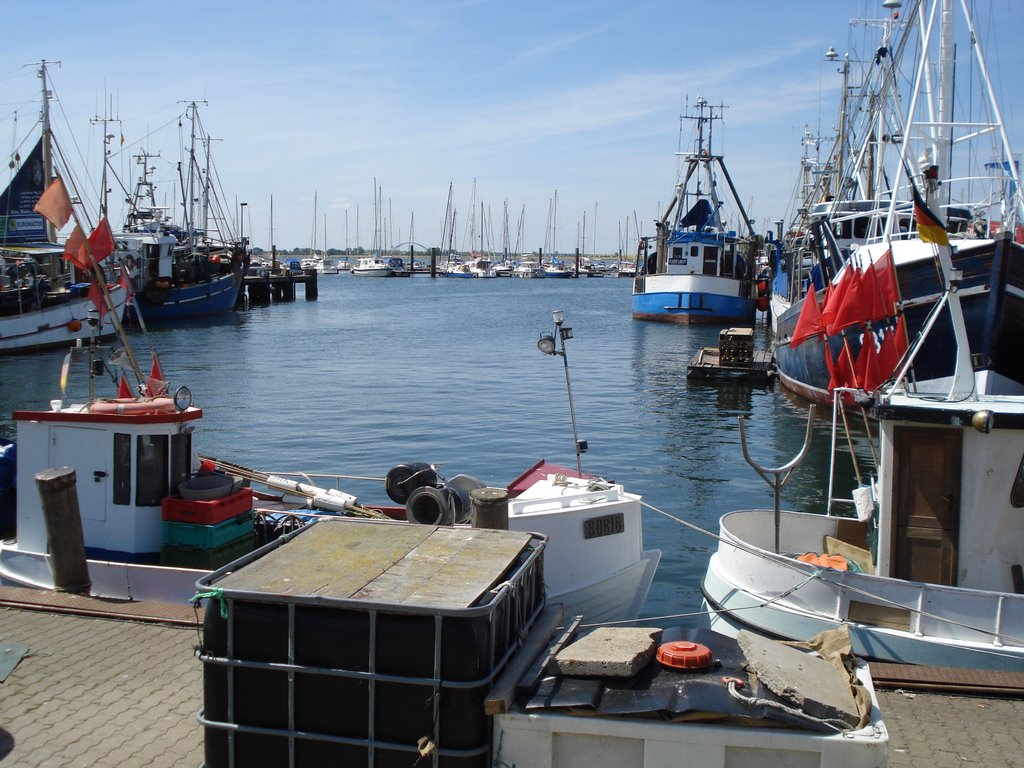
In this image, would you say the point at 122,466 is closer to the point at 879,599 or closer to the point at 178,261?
the point at 879,599

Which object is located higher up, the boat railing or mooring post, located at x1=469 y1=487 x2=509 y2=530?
mooring post, located at x1=469 y1=487 x2=509 y2=530

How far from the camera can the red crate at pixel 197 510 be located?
9.84m

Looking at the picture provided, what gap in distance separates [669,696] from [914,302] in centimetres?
1829

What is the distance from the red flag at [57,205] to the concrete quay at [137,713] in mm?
4779

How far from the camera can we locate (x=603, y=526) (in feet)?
33.8

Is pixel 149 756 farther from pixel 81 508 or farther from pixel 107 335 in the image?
pixel 107 335

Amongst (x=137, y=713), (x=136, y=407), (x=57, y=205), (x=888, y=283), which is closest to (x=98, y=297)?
(x=57, y=205)

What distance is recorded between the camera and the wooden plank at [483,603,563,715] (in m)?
5.10

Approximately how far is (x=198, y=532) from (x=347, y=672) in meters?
5.27

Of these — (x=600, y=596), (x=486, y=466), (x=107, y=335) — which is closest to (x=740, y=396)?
(x=486, y=466)

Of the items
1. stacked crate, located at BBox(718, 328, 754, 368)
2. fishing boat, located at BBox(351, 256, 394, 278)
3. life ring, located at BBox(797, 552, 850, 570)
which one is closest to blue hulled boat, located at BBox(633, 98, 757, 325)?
stacked crate, located at BBox(718, 328, 754, 368)

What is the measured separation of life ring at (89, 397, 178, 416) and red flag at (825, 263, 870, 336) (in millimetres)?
9769

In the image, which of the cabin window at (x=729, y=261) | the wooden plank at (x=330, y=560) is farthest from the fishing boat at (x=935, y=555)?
the cabin window at (x=729, y=261)

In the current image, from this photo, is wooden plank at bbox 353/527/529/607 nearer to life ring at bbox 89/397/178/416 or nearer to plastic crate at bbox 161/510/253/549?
plastic crate at bbox 161/510/253/549
